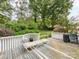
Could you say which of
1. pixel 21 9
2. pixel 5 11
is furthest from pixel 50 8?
pixel 5 11

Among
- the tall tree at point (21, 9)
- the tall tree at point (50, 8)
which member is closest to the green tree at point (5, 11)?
the tall tree at point (21, 9)

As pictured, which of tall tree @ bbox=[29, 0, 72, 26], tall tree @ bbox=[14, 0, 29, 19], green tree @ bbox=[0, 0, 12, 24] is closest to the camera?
green tree @ bbox=[0, 0, 12, 24]

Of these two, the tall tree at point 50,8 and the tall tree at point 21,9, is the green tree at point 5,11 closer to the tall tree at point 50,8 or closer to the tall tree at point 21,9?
the tall tree at point 21,9

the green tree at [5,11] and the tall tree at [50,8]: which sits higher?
the tall tree at [50,8]

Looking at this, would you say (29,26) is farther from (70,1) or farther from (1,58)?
(70,1)

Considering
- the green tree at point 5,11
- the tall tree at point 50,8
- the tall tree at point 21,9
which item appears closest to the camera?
the green tree at point 5,11

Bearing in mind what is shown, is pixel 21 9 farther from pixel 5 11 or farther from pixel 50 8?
pixel 5 11

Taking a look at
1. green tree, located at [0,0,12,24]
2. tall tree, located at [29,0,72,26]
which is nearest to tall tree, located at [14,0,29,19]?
tall tree, located at [29,0,72,26]

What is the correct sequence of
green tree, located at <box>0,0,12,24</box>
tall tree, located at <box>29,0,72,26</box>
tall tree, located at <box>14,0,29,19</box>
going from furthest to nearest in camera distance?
tall tree, located at <box>29,0,72,26</box>, tall tree, located at <box>14,0,29,19</box>, green tree, located at <box>0,0,12,24</box>

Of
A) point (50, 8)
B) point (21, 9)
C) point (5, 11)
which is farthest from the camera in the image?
point (50, 8)

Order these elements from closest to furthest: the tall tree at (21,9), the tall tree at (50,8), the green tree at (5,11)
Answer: the green tree at (5,11), the tall tree at (21,9), the tall tree at (50,8)

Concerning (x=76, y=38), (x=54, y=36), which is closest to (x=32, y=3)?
(x=54, y=36)

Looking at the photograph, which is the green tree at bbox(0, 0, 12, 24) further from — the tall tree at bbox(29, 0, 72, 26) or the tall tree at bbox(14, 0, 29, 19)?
the tall tree at bbox(29, 0, 72, 26)

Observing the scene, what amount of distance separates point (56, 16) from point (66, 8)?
283 cm
